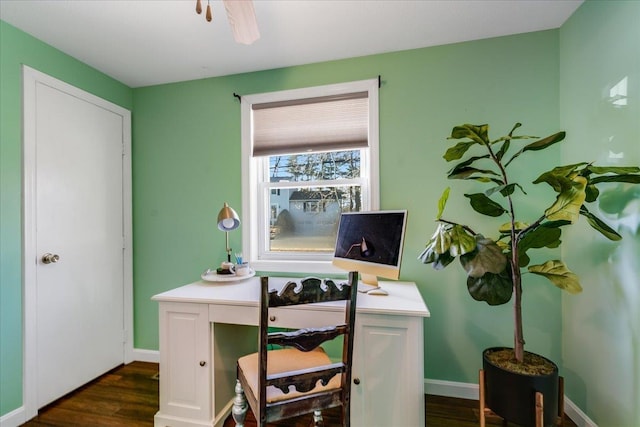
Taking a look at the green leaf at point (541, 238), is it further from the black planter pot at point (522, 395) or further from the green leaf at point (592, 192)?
the black planter pot at point (522, 395)

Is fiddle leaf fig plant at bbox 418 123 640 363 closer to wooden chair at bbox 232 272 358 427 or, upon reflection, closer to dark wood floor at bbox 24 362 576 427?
wooden chair at bbox 232 272 358 427

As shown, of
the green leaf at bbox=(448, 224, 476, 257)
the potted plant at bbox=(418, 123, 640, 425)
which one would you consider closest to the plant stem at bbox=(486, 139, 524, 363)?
the potted plant at bbox=(418, 123, 640, 425)

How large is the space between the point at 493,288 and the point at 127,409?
2359mm

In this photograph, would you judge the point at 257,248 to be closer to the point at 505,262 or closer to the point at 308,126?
the point at 308,126

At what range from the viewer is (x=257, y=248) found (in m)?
2.40

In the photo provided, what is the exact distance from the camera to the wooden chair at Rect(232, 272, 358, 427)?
3.62ft

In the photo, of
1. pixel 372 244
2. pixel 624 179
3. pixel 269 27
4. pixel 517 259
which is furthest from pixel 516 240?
pixel 269 27

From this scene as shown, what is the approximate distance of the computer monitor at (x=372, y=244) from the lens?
1.62 metres

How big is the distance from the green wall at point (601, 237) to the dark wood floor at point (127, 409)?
0.42 meters

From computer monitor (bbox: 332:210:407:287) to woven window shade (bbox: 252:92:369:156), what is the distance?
65 cm

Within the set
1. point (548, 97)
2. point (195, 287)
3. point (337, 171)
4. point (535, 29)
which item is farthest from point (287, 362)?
point (535, 29)

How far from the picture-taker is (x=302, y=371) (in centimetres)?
117

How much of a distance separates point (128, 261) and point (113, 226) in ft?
1.12

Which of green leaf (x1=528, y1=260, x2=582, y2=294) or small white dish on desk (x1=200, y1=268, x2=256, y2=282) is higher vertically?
green leaf (x1=528, y1=260, x2=582, y2=294)
